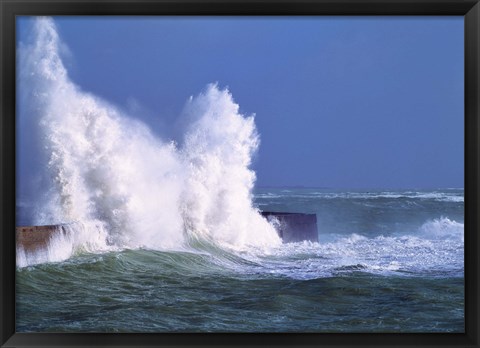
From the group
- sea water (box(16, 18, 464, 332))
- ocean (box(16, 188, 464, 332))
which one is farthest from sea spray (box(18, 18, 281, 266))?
ocean (box(16, 188, 464, 332))

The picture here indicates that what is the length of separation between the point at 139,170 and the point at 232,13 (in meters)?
1.01

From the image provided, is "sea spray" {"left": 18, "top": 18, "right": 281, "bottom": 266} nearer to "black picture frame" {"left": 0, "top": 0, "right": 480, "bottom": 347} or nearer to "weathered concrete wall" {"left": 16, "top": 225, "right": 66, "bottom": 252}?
"weathered concrete wall" {"left": 16, "top": 225, "right": 66, "bottom": 252}

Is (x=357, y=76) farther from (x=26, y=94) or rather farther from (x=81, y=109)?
(x=26, y=94)

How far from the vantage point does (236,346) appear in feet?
9.49

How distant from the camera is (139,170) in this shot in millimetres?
3336

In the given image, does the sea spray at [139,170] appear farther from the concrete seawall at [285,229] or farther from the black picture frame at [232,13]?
the black picture frame at [232,13]

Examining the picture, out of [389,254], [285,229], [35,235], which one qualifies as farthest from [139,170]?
[389,254]

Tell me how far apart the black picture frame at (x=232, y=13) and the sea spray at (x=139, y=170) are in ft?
0.91

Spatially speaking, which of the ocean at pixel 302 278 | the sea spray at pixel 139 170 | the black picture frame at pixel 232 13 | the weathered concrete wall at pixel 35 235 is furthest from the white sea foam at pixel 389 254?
the weathered concrete wall at pixel 35 235

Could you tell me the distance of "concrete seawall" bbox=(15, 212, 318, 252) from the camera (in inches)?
127

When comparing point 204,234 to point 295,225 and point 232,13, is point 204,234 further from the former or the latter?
point 232,13

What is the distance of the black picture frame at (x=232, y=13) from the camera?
2.90m

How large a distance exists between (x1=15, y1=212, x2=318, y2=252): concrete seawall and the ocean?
0.13ft

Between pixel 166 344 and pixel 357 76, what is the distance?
175 centimetres
